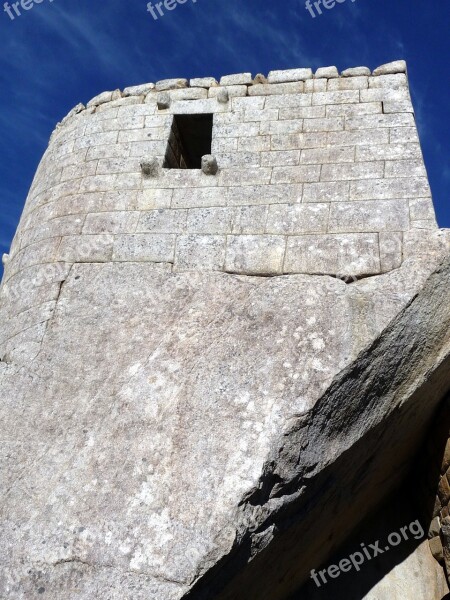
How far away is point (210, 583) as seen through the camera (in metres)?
2.12

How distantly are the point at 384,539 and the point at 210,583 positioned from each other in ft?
7.11

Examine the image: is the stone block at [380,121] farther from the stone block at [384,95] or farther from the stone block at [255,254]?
the stone block at [255,254]

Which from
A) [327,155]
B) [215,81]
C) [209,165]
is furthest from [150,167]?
[327,155]

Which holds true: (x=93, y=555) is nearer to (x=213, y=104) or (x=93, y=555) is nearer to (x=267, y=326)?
(x=267, y=326)

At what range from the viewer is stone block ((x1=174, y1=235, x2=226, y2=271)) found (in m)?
3.07

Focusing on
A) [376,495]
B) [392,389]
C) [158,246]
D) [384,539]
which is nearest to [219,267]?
[158,246]

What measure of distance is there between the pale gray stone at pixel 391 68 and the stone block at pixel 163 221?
188cm

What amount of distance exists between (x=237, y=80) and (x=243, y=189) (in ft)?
3.90

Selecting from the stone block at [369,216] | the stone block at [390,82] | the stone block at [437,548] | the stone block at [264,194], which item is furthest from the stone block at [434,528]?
the stone block at [390,82]

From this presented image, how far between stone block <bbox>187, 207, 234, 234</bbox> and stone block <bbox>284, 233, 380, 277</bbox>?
0.43 metres

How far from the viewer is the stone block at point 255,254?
300cm

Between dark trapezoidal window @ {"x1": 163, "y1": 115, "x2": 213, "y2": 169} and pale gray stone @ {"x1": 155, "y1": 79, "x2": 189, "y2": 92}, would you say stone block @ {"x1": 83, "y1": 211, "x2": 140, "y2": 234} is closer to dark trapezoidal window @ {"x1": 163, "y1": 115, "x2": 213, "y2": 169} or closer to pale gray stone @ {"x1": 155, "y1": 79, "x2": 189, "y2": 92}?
dark trapezoidal window @ {"x1": 163, "y1": 115, "x2": 213, "y2": 169}

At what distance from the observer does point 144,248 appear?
10.6 feet

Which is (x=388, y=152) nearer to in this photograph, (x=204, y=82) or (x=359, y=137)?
(x=359, y=137)
